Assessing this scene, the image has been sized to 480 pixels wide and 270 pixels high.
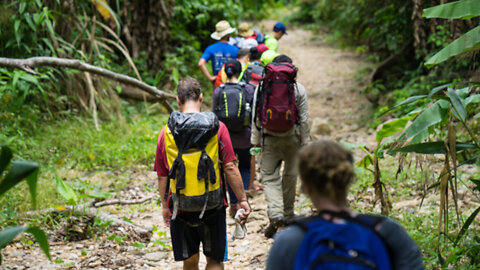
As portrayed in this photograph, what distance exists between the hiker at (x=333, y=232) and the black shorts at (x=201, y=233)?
1678 millimetres

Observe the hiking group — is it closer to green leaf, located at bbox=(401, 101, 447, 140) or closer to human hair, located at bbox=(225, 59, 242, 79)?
human hair, located at bbox=(225, 59, 242, 79)

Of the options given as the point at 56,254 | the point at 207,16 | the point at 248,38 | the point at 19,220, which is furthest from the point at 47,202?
the point at 207,16

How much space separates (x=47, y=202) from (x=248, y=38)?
482 cm

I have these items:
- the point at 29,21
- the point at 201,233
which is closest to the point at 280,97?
the point at 201,233

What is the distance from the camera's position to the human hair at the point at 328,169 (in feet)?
6.10

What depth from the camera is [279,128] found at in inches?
198

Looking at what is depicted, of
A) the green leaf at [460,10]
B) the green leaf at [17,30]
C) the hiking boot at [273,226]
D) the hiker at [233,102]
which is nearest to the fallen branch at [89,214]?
the hiker at [233,102]

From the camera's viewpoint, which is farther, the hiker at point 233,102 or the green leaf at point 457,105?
the hiker at point 233,102

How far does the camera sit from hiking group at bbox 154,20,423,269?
1810mm

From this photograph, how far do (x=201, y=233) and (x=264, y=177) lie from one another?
190 centimetres

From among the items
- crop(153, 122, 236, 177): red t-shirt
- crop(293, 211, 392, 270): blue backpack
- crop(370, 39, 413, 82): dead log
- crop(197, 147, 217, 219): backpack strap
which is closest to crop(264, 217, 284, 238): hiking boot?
crop(153, 122, 236, 177): red t-shirt

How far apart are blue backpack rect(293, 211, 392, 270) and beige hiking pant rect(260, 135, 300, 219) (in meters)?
3.36

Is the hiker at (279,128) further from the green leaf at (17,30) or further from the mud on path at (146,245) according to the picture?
the green leaf at (17,30)

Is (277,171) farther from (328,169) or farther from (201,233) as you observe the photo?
(328,169)
